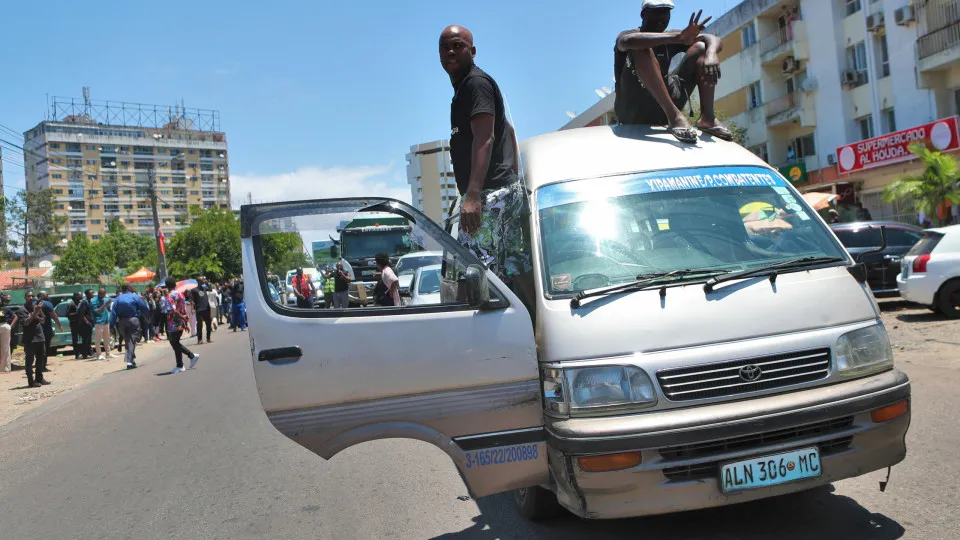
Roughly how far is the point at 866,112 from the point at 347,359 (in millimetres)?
30167

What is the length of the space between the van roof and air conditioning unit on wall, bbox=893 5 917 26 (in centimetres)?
2476

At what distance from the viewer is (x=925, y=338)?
9664 millimetres

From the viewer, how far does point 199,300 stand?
20156 mm

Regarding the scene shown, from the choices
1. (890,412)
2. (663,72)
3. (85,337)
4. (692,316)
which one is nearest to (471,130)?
(692,316)

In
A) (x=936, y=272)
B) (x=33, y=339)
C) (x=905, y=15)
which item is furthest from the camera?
(x=905, y=15)

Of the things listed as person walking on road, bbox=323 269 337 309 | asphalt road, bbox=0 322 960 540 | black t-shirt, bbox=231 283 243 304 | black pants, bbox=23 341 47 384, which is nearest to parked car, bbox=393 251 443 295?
person walking on road, bbox=323 269 337 309

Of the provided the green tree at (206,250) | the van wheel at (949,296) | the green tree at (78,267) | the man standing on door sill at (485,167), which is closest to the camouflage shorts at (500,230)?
the man standing on door sill at (485,167)

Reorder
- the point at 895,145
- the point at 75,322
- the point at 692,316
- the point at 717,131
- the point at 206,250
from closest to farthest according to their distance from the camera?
the point at 692,316, the point at 717,131, the point at 75,322, the point at 895,145, the point at 206,250

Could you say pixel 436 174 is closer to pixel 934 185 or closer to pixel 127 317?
pixel 934 185

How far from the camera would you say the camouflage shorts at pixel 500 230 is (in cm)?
415

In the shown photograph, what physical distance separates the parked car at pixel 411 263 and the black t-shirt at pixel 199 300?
15783 mm

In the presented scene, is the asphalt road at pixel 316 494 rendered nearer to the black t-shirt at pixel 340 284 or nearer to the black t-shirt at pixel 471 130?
the black t-shirt at pixel 340 284

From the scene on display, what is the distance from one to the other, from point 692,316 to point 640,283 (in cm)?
30

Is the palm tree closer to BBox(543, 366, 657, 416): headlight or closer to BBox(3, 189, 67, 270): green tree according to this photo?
BBox(543, 366, 657, 416): headlight
